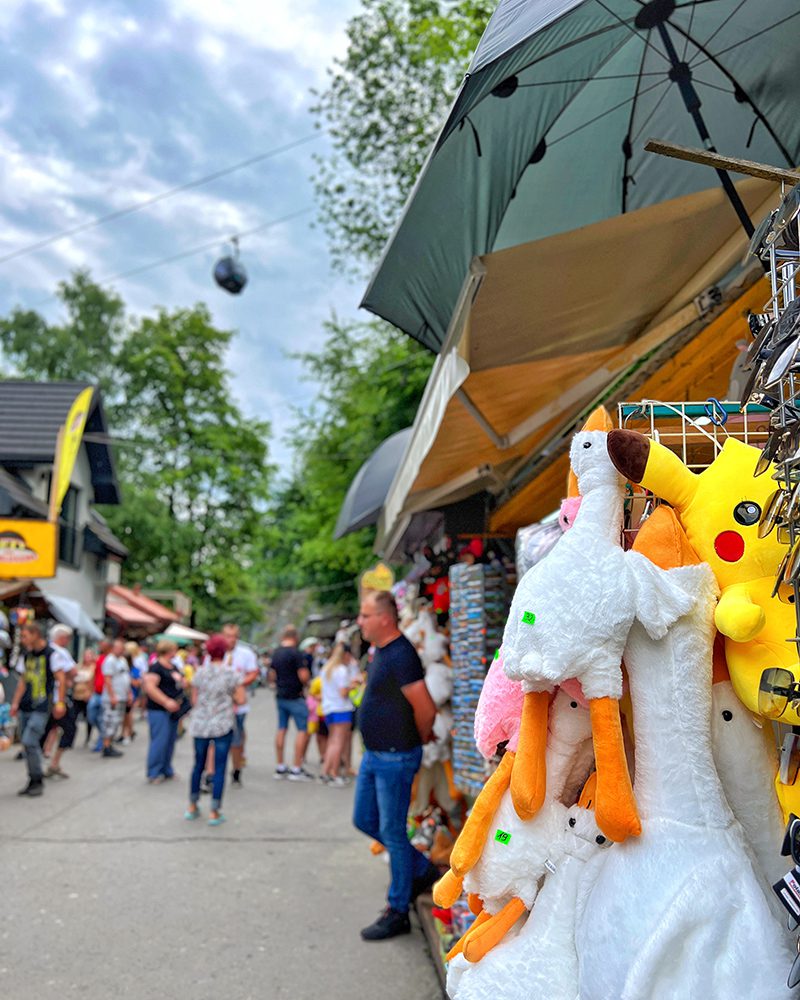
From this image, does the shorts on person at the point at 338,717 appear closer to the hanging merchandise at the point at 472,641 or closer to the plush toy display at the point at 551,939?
the hanging merchandise at the point at 472,641

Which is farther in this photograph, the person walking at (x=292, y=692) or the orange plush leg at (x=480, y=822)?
the person walking at (x=292, y=692)

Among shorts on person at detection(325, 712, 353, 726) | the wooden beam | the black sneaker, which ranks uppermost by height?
the wooden beam

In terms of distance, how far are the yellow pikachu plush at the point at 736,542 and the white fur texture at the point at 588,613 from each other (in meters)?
0.11

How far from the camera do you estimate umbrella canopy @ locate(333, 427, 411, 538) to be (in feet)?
25.3

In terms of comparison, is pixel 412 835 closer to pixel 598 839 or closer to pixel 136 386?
pixel 598 839

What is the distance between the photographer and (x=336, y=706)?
10.7 meters

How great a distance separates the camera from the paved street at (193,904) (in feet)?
14.7

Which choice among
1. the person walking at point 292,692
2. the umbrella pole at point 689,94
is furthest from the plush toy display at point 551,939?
the person walking at point 292,692

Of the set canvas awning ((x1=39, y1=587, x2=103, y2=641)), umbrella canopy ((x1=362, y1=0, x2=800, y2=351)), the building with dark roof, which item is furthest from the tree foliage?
umbrella canopy ((x1=362, y1=0, x2=800, y2=351))

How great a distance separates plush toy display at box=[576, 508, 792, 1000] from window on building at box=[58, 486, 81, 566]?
74.8ft

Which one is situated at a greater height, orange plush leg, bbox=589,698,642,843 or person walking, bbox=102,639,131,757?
orange plush leg, bbox=589,698,642,843

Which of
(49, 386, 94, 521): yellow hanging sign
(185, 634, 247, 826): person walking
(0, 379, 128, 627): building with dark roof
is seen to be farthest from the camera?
(0, 379, 128, 627): building with dark roof

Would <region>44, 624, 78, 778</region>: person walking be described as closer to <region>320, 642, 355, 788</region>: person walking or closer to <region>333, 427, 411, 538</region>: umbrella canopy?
<region>320, 642, 355, 788</region>: person walking

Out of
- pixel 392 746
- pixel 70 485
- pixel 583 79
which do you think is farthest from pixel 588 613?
pixel 70 485
